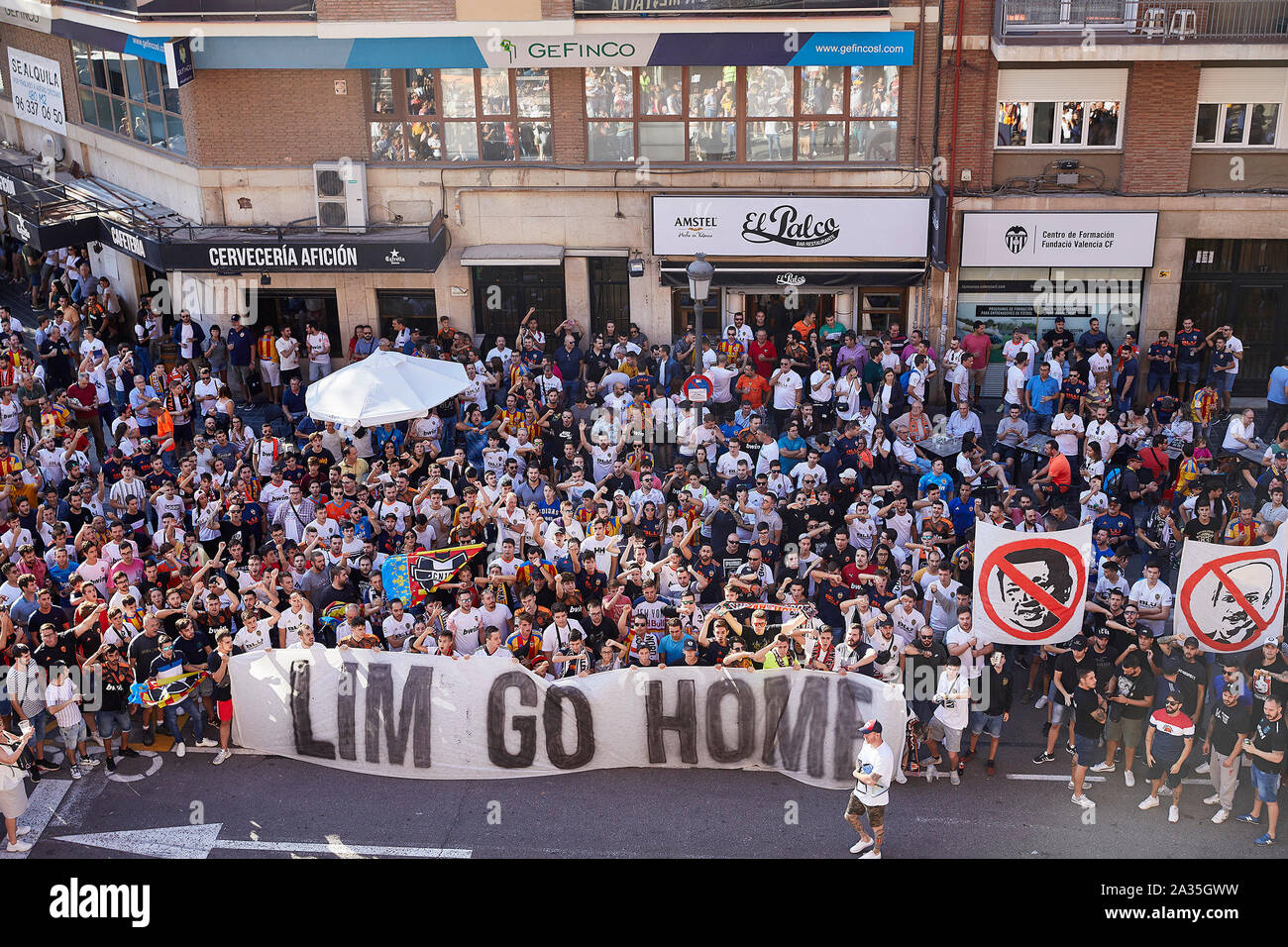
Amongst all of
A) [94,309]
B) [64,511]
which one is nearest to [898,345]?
[64,511]

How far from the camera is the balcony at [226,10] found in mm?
22281

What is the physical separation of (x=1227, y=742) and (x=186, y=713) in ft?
35.1

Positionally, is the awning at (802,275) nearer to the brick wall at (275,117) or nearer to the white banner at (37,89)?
the brick wall at (275,117)

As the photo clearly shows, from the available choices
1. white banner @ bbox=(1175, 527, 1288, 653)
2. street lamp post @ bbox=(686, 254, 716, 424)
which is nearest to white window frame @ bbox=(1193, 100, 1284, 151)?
street lamp post @ bbox=(686, 254, 716, 424)

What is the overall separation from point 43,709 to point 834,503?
31.5 feet

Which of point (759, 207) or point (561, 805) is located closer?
point (561, 805)

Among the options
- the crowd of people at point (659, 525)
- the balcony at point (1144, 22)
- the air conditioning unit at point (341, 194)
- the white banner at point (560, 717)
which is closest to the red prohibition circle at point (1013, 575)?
the crowd of people at point (659, 525)

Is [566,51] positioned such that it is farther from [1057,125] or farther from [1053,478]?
[1053,478]

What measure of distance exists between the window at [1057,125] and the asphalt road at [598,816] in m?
11.9

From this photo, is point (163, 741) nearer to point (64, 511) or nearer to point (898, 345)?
point (64, 511)

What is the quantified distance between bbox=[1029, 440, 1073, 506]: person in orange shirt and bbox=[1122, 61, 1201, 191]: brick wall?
23.3 feet

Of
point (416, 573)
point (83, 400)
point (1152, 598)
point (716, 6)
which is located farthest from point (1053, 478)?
point (83, 400)

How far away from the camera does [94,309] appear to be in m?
25.4

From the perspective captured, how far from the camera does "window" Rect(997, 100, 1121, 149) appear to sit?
870 inches
